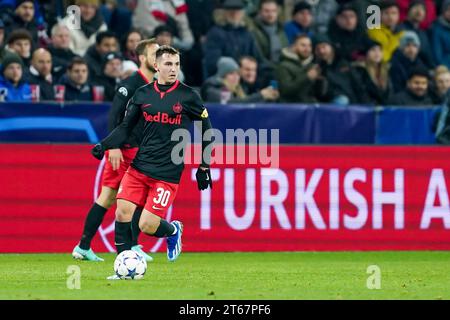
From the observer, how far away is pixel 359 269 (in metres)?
12.8

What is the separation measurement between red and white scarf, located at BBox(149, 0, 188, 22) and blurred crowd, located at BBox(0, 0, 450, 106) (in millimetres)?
14

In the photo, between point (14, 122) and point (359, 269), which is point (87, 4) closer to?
point (14, 122)

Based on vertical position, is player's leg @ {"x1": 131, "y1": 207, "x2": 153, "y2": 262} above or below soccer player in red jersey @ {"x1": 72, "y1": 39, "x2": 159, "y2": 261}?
below

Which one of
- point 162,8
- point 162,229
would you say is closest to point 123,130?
point 162,229

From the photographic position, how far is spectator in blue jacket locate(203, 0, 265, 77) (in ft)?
59.1

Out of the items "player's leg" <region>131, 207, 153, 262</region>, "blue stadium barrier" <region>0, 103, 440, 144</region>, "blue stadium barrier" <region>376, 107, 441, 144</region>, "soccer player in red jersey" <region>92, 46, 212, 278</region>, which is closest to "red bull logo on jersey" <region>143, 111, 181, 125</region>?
"soccer player in red jersey" <region>92, 46, 212, 278</region>

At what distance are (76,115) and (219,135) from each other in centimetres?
173

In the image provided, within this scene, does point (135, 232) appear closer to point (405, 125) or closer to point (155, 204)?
point (155, 204)

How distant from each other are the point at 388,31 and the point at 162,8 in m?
3.50

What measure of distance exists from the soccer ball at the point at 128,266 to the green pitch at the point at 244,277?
0.14 meters

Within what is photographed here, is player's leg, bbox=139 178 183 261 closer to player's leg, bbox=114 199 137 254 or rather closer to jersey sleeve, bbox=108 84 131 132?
player's leg, bbox=114 199 137 254

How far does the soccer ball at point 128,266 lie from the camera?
11.2 metres
